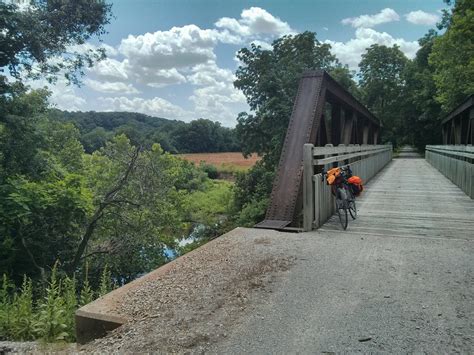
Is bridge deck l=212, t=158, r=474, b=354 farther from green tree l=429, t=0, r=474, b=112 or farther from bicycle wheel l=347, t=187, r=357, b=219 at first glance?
green tree l=429, t=0, r=474, b=112

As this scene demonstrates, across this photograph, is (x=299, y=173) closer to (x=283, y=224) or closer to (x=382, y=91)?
(x=283, y=224)

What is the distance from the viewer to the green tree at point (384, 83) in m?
54.5

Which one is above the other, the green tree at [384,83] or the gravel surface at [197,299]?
the green tree at [384,83]

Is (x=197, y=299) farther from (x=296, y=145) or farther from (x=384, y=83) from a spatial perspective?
(x=384, y=83)

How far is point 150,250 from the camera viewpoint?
17.3 m

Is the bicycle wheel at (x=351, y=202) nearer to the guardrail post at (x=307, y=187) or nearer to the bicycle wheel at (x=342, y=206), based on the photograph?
the bicycle wheel at (x=342, y=206)

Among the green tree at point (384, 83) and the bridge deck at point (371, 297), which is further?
the green tree at point (384, 83)

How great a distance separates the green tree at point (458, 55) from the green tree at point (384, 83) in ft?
77.4

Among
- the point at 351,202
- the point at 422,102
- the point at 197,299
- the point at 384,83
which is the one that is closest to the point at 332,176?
the point at 351,202

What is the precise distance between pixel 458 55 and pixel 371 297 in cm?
2725

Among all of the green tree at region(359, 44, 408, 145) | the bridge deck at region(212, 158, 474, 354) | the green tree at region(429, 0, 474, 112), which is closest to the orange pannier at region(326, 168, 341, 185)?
the bridge deck at region(212, 158, 474, 354)

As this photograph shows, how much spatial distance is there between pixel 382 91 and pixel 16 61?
167 feet

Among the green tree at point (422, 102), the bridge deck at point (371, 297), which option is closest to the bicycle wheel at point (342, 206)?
the bridge deck at point (371, 297)

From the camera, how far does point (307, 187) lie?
5.72 m
